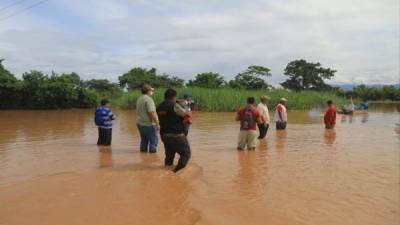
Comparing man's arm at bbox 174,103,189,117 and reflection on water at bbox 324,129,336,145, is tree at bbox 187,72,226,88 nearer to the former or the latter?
reflection on water at bbox 324,129,336,145

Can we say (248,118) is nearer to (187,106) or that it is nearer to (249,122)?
(249,122)

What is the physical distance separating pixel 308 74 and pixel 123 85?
3241 cm

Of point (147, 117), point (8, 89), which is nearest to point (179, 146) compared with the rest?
point (147, 117)

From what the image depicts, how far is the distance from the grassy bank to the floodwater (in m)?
19.3

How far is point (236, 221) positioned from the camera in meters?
5.20

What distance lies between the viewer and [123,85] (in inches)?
1871

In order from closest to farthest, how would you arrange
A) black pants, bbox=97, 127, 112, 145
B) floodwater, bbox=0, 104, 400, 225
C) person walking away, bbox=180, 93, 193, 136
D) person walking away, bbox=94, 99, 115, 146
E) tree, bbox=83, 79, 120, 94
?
1. floodwater, bbox=0, 104, 400, 225
2. person walking away, bbox=180, 93, 193, 136
3. person walking away, bbox=94, 99, 115, 146
4. black pants, bbox=97, 127, 112, 145
5. tree, bbox=83, 79, 120, 94

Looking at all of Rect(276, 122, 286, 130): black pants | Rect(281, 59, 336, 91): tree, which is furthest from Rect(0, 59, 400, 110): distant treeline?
Rect(276, 122, 286, 130): black pants

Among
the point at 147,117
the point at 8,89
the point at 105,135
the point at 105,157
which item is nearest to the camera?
the point at 147,117

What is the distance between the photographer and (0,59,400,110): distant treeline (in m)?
36.2

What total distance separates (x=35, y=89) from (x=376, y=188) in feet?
115

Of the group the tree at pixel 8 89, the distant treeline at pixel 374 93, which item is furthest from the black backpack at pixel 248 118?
the distant treeline at pixel 374 93

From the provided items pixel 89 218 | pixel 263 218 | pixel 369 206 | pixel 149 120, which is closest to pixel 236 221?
pixel 263 218

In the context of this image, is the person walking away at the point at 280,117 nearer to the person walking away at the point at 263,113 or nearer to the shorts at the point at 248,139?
the person walking away at the point at 263,113
